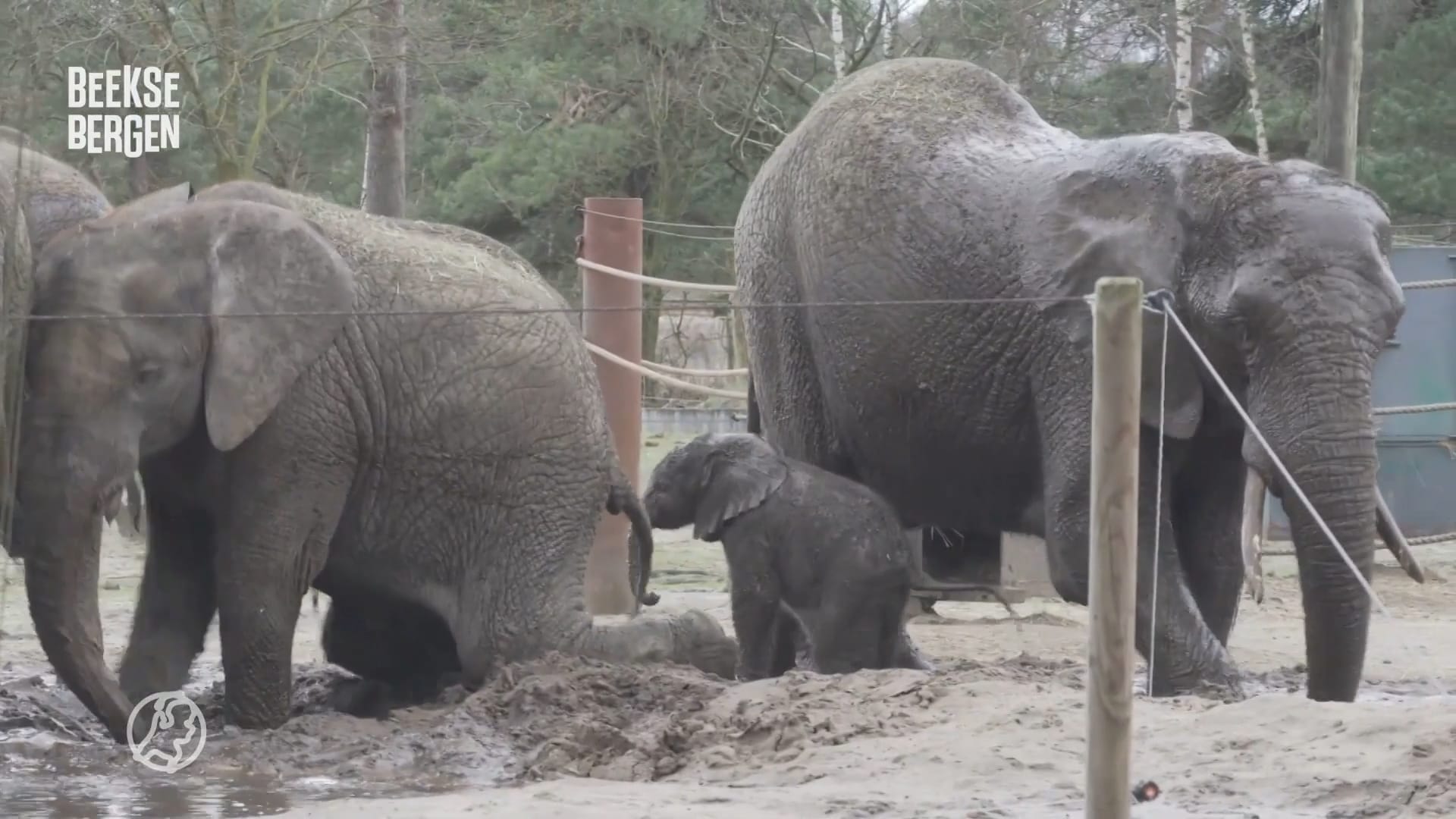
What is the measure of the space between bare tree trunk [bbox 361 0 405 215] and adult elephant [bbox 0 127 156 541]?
18.7ft

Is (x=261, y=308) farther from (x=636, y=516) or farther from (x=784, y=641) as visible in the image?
(x=784, y=641)

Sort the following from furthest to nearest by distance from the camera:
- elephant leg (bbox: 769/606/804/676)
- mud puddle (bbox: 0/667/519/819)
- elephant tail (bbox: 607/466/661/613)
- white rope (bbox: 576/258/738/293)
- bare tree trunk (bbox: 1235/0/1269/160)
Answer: bare tree trunk (bbox: 1235/0/1269/160)
white rope (bbox: 576/258/738/293)
elephant leg (bbox: 769/606/804/676)
elephant tail (bbox: 607/466/661/613)
mud puddle (bbox: 0/667/519/819)

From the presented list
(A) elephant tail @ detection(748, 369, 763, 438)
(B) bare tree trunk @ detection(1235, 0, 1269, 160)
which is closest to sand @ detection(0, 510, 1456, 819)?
(A) elephant tail @ detection(748, 369, 763, 438)

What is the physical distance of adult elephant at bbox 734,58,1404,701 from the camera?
6277 millimetres

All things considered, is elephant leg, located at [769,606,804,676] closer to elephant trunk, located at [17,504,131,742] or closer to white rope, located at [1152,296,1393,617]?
white rope, located at [1152,296,1393,617]

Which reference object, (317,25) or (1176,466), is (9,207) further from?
(317,25)

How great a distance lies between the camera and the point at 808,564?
7.79 meters

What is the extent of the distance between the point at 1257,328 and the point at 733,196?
61.1 feet

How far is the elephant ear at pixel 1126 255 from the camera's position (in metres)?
6.63

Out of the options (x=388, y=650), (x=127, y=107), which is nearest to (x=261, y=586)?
(x=388, y=650)

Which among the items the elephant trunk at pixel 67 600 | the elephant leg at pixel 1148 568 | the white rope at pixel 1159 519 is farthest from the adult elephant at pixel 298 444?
the white rope at pixel 1159 519

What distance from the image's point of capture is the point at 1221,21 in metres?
21.4

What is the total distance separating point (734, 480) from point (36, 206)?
261cm

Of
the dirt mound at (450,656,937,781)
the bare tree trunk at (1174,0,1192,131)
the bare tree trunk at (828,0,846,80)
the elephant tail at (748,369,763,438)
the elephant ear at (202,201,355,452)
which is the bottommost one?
the dirt mound at (450,656,937,781)
